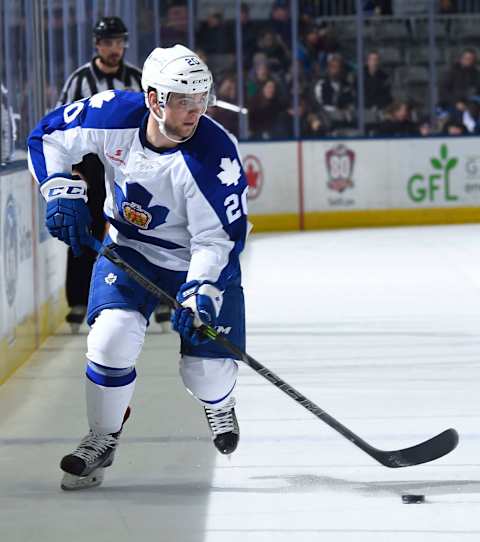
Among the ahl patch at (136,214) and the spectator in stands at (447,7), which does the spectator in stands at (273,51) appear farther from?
the ahl patch at (136,214)

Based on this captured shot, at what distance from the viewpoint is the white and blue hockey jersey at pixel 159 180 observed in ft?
11.0

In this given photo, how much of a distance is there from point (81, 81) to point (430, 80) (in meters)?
6.93

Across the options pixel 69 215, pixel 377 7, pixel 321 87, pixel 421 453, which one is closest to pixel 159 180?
pixel 69 215

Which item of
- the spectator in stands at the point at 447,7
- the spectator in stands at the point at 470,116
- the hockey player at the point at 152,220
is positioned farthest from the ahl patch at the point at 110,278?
the spectator in stands at the point at 447,7

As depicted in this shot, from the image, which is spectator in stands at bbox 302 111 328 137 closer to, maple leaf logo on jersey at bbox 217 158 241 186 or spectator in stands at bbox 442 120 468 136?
spectator in stands at bbox 442 120 468 136

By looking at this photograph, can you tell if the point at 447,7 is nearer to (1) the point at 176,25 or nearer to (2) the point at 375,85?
(2) the point at 375,85

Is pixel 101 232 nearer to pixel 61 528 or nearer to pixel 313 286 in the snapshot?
pixel 313 286

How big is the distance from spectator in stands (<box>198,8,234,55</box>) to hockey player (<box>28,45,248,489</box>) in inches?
344

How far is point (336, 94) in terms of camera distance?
12.3 metres

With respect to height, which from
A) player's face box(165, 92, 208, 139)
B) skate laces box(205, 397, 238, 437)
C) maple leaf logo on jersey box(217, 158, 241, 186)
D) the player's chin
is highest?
player's face box(165, 92, 208, 139)

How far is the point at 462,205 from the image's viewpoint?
1163 centimetres

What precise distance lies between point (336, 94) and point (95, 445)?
9.12 meters

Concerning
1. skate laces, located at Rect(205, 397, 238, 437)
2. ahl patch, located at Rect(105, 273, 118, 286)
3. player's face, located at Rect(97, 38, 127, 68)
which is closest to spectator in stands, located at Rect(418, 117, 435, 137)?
player's face, located at Rect(97, 38, 127, 68)

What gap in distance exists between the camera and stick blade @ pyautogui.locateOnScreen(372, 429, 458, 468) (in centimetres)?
353
